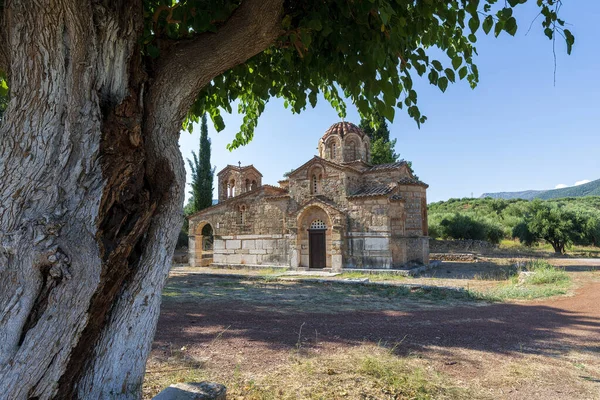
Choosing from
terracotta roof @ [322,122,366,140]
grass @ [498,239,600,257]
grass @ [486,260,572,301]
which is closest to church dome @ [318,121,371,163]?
terracotta roof @ [322,122,366,140]

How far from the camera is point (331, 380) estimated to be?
360cm

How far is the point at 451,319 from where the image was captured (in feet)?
23.5

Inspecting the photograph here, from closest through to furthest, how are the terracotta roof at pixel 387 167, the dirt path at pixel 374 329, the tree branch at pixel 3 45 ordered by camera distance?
the tree branch at pixel 3 45
the dirt path at pixel 374 329
the terracotta roof at pixel 387 167

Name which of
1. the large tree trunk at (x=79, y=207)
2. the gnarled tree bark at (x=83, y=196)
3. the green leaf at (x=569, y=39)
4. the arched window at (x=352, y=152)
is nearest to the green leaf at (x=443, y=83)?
the green leaf at (x=569, y=39)

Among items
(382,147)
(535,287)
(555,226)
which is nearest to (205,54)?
(535,287)

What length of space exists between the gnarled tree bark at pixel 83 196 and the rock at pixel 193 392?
16.1 inches

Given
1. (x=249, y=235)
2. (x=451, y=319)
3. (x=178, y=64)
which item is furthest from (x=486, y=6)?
(x=249, y=235)

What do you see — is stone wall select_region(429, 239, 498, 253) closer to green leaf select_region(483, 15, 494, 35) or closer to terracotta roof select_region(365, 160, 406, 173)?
terracotta roof select_region(365, 160, 406, 173)

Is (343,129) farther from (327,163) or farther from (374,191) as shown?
(374,191)

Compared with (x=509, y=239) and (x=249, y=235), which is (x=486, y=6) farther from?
(x=509, y=239)

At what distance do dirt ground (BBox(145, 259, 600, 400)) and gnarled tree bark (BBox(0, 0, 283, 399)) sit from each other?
1.49 m

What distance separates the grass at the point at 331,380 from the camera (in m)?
3.28

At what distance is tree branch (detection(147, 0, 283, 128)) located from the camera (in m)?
2.59

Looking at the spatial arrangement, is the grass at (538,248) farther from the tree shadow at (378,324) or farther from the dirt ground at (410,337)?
the tree shadow at (378,324)
